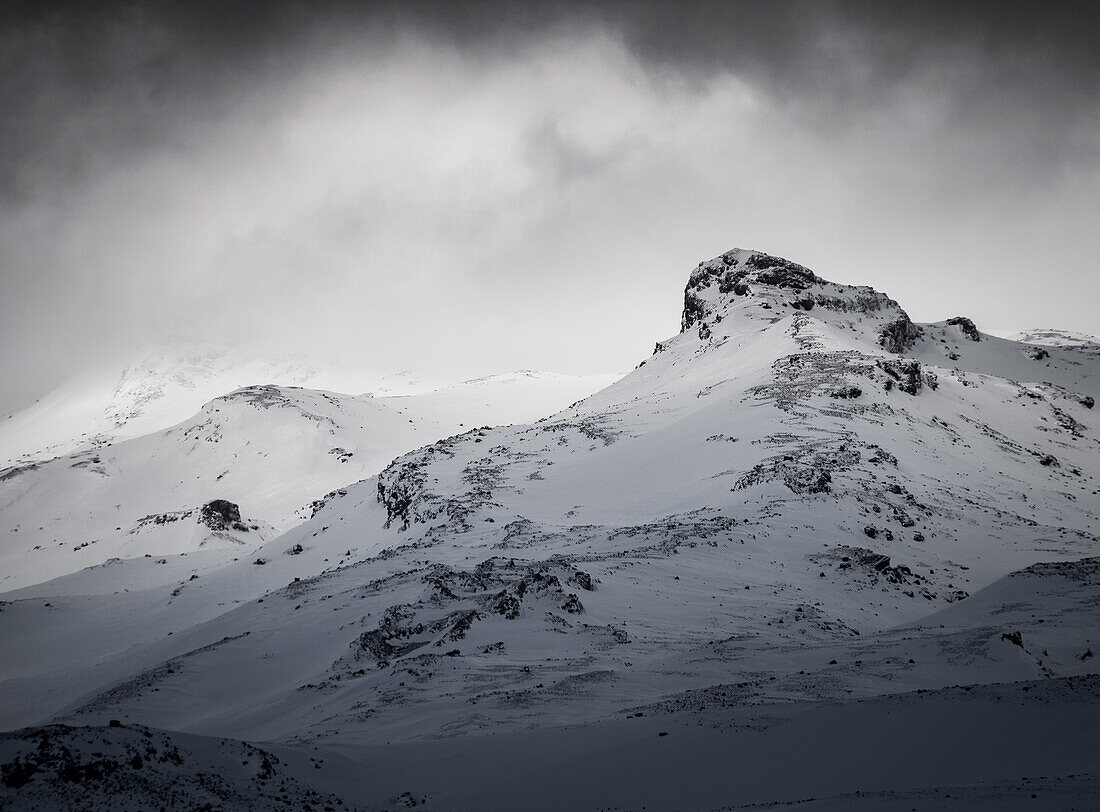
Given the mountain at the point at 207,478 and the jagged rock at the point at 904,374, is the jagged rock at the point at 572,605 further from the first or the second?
the jagged rock at the point at 904,374

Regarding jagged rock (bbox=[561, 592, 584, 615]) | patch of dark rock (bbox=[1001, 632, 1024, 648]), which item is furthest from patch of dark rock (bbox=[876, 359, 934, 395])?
jagged rock (bbox=[561, 592, 584, 615])

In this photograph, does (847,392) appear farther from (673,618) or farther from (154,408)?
(154,408)

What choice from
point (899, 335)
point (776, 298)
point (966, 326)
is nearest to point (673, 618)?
point (776, 298)

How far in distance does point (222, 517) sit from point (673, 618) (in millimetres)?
52384

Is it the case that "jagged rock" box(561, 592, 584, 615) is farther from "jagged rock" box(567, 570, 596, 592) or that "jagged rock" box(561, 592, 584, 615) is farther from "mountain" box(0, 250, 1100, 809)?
"jagged rock" box(567, 570, 596, 592)

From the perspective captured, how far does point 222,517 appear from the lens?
57.8 m

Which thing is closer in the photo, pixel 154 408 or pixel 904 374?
pixel 904 374

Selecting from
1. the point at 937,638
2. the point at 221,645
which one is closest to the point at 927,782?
the point at 937,638

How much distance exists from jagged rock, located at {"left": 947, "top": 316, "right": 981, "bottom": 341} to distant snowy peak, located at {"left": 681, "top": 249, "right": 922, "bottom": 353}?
38.3 feet

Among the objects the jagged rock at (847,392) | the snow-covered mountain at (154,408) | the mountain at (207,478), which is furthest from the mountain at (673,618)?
the snow-covered mountain at (154,408)

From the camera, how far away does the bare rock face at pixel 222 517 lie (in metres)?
57.0

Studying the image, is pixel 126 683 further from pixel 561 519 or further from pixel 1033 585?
pixel 1033 585

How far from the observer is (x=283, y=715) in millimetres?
15062

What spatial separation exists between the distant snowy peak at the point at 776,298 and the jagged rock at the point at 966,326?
38.3ft
